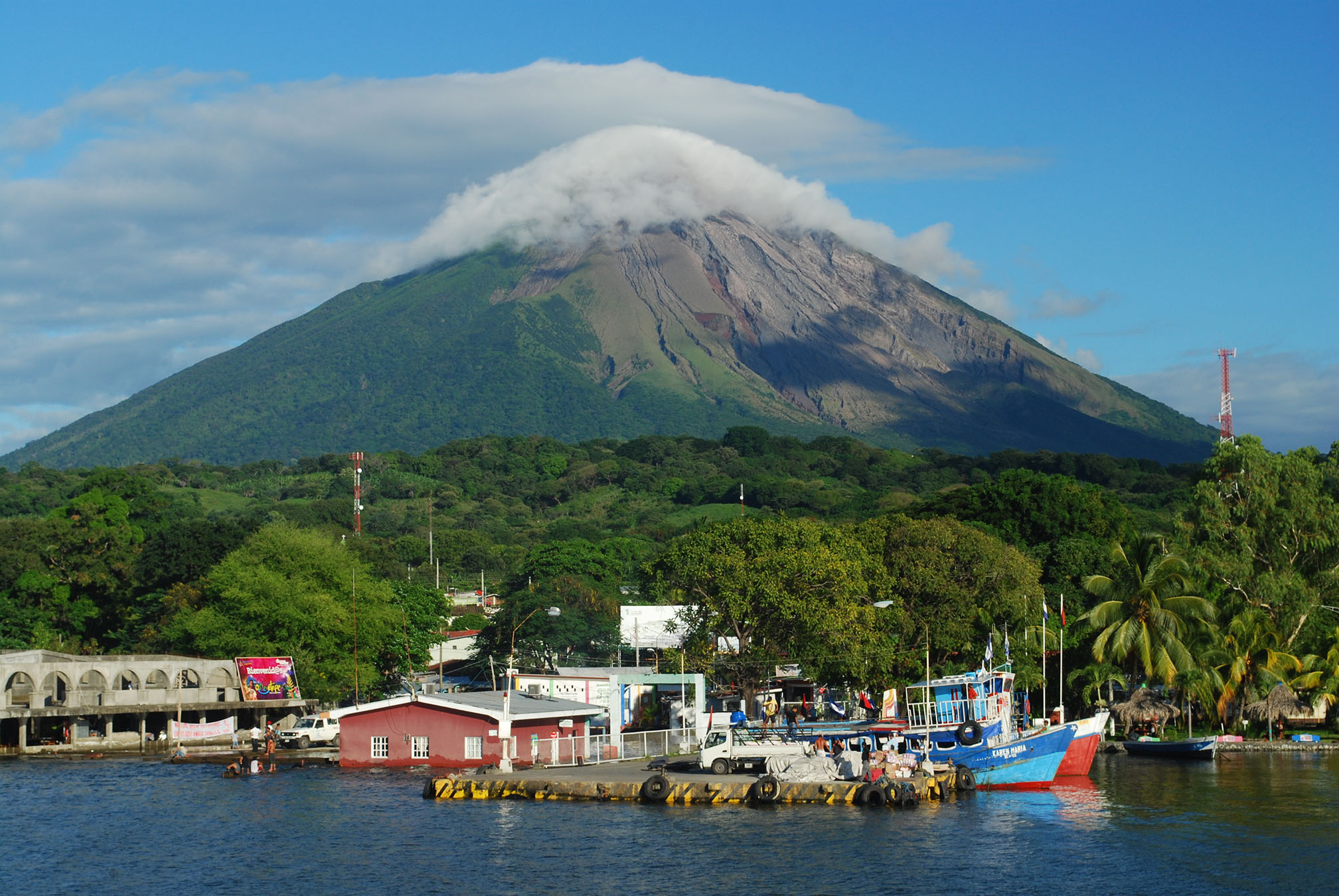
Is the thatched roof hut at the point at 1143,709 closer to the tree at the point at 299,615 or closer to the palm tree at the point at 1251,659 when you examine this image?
the palm tree at the point at 1251,659

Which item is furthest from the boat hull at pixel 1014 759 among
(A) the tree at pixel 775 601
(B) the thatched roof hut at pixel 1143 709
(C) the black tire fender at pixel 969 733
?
(B) the thatched roof hut at pixel 1143 709

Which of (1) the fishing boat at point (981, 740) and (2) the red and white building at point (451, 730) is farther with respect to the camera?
(2) the red and white building at point (451, 730)

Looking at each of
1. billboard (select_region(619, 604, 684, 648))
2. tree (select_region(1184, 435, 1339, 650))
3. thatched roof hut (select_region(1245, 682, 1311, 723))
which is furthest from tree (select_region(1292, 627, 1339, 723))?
billboard (select_region(619, 604, 684, 648))

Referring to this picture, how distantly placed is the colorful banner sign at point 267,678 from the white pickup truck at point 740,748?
93.0ft

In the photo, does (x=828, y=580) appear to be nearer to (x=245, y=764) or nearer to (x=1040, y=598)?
(x=1040, y=598)

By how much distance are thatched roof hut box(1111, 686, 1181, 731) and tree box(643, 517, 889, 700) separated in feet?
36.3

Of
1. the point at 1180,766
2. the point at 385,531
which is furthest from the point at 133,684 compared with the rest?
the point at 385,531

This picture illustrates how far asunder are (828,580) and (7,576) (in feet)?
199

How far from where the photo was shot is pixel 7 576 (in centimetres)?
9181

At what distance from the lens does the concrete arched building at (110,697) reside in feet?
216

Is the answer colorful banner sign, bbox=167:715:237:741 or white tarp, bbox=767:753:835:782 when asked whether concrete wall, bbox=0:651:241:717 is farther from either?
white tarp, bbox=767:753:835:782

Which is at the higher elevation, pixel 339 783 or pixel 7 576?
pixel 7 576

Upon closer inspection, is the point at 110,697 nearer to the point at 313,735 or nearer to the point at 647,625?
the point at 313,735

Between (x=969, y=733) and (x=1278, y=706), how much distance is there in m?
20.2
